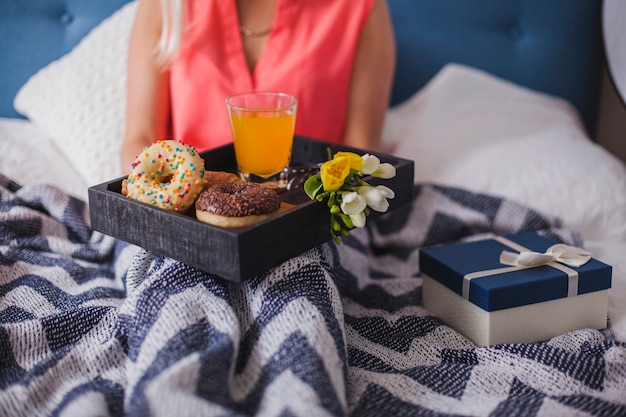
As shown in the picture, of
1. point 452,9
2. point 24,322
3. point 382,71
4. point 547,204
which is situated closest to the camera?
point 24,322

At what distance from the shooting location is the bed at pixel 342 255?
0.89 m

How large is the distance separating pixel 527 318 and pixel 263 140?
0.51 meters

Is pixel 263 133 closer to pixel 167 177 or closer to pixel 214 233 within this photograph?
pixel 167 177

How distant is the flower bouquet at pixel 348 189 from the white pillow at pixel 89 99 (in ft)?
2.40

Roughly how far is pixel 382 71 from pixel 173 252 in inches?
32.6

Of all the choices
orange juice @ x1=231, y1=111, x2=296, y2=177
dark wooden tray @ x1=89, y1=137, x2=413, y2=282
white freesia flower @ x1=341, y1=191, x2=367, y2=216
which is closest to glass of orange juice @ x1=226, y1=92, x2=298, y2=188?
orange juice @ x1=231, y1=111, x2=296, y2=177

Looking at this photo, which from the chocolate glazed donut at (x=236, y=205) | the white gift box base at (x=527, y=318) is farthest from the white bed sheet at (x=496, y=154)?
the chocolate glazed donut at (x=236, y=205)

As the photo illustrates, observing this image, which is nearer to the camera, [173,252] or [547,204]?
[173,252]

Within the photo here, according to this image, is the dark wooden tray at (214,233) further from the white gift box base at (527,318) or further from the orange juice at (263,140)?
the white gift box base at (527,318)

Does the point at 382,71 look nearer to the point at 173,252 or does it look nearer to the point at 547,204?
the point at 547,204

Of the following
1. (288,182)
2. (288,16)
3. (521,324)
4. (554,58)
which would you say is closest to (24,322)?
(288,182)

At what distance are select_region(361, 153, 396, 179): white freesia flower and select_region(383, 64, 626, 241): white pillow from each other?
0.58 m

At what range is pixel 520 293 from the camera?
41.6 inches

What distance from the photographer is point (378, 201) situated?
94cm
